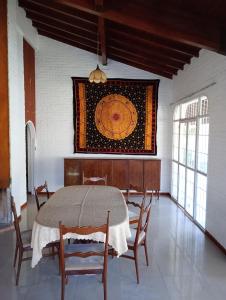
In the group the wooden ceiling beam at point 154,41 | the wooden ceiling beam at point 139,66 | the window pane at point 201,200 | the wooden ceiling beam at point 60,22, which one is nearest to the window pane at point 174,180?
the window pane at point 201,200

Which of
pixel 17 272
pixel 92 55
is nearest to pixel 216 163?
pixel 17 272

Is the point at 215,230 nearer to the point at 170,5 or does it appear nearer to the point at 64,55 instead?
the point at 170,5

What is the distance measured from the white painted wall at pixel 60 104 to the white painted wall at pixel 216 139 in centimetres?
254

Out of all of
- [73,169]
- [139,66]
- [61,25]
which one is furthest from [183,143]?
[61,25]

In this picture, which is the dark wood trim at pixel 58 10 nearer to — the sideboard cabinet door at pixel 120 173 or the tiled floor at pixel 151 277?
the sideboard cabinet door at pixel 120 173

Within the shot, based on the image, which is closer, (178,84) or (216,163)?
(216,163)

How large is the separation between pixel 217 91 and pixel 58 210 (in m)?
3.09

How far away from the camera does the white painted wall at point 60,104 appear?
24.6ft

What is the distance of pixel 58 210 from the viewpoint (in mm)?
3430

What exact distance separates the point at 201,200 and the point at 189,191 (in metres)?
0.72

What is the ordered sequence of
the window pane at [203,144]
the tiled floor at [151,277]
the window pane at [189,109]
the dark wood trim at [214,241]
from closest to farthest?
the tiled floor at [151,277] → the dark wood trim at [214,241] → the window pane at [203,144] → the window pane at [189,109]

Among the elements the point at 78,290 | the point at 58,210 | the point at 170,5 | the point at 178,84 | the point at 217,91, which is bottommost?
the point at 78,290

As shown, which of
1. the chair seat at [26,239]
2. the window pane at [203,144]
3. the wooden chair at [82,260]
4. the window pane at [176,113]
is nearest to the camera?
the wooden chair at [82,260]

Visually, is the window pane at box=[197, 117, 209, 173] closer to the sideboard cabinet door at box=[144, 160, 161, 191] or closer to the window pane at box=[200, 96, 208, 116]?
the window pane at box=[200, 96, 208, 116]
